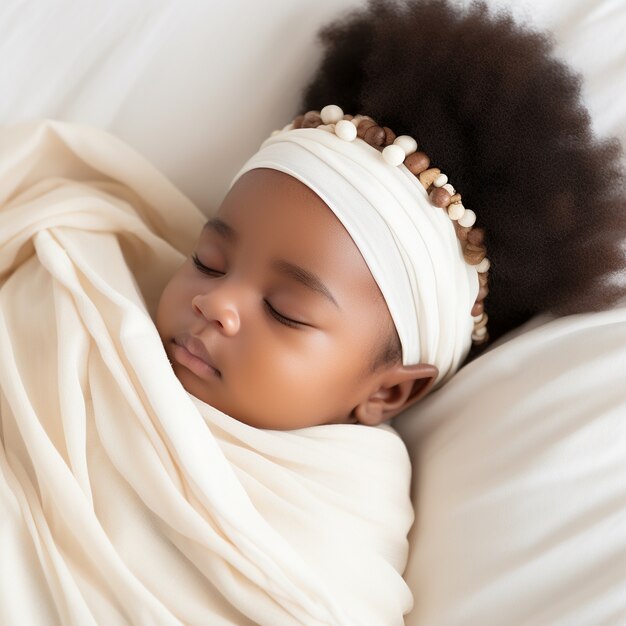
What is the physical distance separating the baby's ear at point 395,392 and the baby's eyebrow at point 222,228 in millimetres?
297

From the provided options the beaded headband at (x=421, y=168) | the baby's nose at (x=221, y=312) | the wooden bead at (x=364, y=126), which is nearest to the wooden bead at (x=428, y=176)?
the beaded headband at (x=421, y=168)

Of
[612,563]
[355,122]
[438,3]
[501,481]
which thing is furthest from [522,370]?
[438,3]

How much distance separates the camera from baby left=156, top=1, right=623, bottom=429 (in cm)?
116

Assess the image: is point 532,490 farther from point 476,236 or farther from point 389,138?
point 389,138

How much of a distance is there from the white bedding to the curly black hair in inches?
3.0

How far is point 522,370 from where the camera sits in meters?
1.21

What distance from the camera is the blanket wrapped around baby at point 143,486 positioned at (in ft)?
3.22

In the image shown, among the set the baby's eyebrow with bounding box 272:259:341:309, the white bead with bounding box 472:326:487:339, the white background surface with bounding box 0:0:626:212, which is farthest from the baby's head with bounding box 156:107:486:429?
the white background surface with bounding box 0:0:626:212

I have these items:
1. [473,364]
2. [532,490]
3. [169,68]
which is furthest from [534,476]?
[169,68]

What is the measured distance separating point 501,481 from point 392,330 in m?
0.26

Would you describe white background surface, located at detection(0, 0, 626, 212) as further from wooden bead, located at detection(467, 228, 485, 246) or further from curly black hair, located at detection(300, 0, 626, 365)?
wooden bead, located at detection(467, 228, 485, 246)

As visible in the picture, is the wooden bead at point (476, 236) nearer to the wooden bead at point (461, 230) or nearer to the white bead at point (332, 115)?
the wooden bead at point (461, 230)

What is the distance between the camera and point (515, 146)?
117 cm

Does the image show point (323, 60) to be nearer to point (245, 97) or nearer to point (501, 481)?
point (245, 97)
